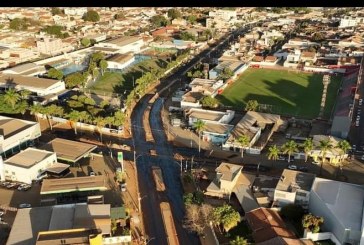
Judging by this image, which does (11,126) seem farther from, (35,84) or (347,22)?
(347,22)

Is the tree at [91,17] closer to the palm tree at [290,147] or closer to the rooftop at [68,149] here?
the rooftop at [68,149]

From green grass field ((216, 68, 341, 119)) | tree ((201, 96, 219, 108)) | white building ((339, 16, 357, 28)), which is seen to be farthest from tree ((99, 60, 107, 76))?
white building ((339, 16, 357, 28))

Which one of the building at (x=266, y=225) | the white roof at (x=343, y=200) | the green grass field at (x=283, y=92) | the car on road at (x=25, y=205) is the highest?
the white roof at (x=343, y=200)

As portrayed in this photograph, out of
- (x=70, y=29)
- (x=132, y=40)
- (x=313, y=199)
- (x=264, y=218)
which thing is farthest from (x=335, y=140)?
(x=70, y=29)

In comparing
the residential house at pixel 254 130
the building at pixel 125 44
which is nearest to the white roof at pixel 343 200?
the residential house at pixel 254 130

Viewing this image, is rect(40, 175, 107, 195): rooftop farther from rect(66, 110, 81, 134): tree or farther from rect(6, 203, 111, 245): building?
rect(66, 110, 81, 134): tree

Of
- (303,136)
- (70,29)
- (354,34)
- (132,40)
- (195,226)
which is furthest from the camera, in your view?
(70,29)

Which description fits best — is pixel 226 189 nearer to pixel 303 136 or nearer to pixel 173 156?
pixel 173 156
